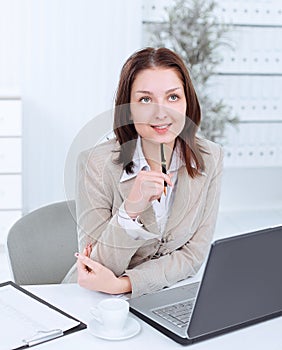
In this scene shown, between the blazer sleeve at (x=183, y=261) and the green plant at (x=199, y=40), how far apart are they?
236 cm

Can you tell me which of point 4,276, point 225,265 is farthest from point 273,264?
point 4,276

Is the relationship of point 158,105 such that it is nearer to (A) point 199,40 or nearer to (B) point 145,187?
(B) point 145,187

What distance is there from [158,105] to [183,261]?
45 cm

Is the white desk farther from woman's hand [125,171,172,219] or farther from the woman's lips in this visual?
the woman's lips

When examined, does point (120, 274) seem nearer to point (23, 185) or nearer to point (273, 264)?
point (273, 264)

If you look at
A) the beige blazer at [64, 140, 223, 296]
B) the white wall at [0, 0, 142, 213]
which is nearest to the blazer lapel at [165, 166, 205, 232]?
the beige blazer at [64, 140, 223, 296]

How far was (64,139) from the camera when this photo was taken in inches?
168

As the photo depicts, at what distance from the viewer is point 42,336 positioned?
1408 millimetres

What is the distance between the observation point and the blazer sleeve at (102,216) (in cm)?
171

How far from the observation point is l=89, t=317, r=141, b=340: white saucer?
1420 millimetres

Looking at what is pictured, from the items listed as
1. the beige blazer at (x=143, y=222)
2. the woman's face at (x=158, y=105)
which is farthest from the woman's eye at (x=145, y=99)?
the beige blazer at (x=143, y=222)

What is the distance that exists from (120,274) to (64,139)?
256 centimetres

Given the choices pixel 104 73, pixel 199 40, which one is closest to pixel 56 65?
pixel 104 73

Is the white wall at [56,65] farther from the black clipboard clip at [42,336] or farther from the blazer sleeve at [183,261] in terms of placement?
the black clipboard clip at [42,336]
